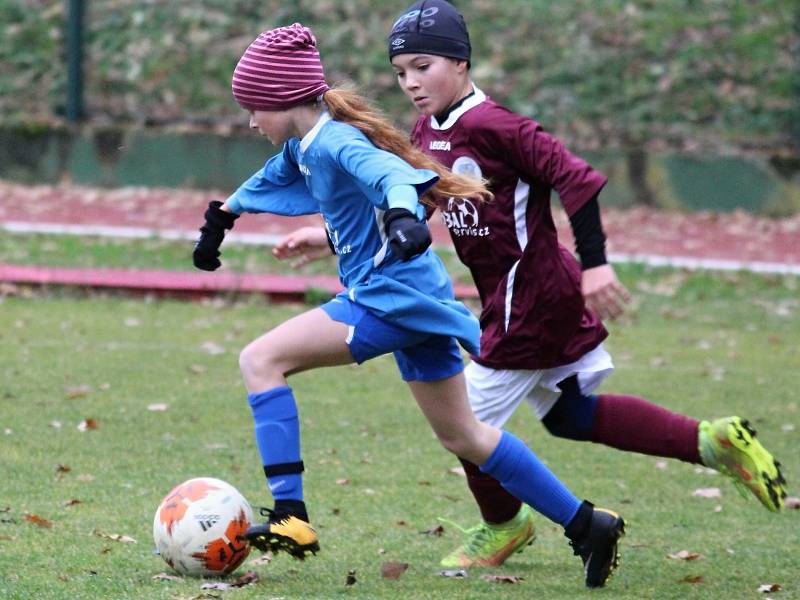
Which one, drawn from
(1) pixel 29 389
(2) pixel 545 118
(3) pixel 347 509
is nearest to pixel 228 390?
(1) pixel 29 389

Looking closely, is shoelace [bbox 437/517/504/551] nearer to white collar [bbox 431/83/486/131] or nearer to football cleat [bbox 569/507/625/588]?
football cleat [bbox 569/507/625/588]

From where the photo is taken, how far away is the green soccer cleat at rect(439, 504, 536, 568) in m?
4.96

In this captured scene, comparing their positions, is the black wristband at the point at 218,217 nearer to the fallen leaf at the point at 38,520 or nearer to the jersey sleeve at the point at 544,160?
the jersey sleeve at the point at 544,160

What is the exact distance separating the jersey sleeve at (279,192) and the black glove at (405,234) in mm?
743

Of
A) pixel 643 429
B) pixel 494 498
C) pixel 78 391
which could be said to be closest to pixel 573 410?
A: pixel 643 429

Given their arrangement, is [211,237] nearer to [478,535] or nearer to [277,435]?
[277,435]

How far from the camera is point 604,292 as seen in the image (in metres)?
4.43

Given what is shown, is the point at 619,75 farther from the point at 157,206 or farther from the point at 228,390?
the point at 228,390

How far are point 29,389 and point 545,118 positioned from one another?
34.1ft

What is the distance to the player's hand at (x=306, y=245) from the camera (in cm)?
489

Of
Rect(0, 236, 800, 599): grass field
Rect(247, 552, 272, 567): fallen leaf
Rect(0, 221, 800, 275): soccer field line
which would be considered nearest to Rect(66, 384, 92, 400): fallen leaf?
Rect(0, 236, 800, 599): grass field

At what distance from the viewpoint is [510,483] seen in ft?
14.9

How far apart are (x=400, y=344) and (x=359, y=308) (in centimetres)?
16

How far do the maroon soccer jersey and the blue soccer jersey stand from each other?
496mm
